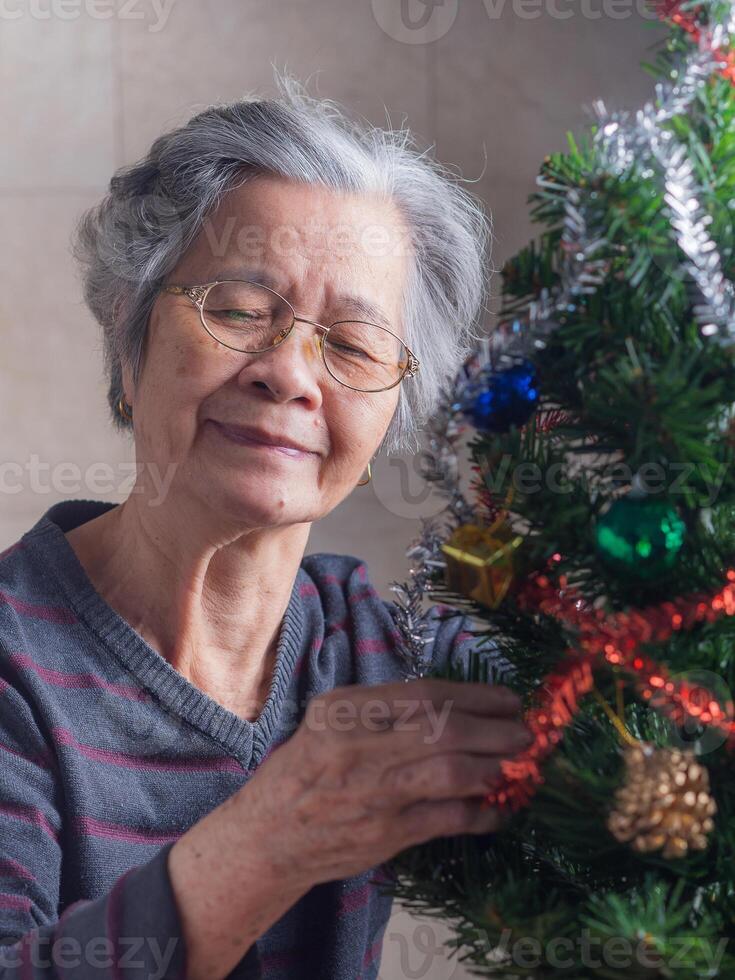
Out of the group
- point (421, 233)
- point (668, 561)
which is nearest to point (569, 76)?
point (421, 233)

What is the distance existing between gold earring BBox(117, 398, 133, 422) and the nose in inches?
11.7

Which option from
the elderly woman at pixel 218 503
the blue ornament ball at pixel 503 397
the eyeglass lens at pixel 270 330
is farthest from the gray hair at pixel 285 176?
the blue ornament ball at pixel 503 397

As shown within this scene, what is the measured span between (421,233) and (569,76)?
798 mm

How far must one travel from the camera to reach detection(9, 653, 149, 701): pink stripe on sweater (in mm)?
961

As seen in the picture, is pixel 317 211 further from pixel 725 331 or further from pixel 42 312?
pixel 42 312

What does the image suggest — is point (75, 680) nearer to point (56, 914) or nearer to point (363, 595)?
point (56, 914)

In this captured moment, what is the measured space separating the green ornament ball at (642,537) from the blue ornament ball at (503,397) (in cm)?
8

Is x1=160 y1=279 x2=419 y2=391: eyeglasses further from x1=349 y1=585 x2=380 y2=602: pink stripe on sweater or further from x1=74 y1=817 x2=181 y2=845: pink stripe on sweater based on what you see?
x1=74 y1=817 x2=181 y2=845: pink stripe on sweater

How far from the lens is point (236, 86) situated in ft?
5.84

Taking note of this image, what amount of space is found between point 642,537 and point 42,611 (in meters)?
0.69

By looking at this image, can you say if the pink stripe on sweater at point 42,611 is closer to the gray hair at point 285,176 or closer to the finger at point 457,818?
the gray hair at point 285,176

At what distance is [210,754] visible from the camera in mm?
1021

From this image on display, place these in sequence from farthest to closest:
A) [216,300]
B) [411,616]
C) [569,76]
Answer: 1. [569,76]
2. [216,300]
3. [411,616]

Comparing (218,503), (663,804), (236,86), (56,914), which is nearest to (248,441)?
(218,503)
